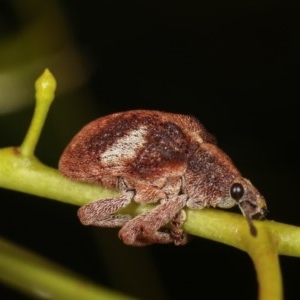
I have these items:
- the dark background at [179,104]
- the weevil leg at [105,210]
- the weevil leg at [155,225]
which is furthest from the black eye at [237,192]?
the dark background at [179,104]

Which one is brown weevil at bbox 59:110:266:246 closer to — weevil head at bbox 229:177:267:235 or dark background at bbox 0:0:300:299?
weevil head at bbox 229:177:267:235

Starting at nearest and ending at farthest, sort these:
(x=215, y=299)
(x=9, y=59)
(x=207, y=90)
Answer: (x=9, y=59) < (x=215, y=299) < (x=207, y=90)

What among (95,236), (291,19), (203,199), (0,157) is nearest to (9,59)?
(95,236)

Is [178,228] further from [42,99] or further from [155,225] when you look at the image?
[42,99]

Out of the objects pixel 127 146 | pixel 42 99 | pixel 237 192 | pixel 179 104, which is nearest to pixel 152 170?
pixel 127 146

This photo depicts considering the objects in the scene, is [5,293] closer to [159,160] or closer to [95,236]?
[95,236]
